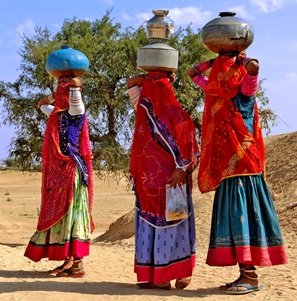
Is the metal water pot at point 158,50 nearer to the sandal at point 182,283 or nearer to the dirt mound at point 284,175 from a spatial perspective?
the sandal at point 182,283

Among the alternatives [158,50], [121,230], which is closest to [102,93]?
[121,230]

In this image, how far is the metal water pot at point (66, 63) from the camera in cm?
691

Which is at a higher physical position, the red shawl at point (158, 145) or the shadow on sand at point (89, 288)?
the red shawl at point (158, 145)

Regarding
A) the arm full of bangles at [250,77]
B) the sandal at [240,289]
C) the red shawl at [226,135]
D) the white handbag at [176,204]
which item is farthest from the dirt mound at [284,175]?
the arm full of bangles at [250,77]

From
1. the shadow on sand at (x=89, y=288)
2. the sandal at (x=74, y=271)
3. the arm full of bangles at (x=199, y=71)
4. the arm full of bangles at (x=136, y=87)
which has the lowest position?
the shadow on sand at (x=89, y=288)

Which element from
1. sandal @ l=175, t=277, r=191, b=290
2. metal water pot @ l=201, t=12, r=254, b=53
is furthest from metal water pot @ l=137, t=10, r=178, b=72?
sandal @ l=175, t=277, r=191, b=290

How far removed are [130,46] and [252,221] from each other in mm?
9506

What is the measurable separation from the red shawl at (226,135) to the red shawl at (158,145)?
187 mm

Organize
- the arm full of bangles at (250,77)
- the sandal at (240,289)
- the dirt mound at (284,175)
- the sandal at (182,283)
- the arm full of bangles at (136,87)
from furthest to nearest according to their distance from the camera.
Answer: the dirt mound at (284,175) < the arm full of bangles at (136,87) < the sandal at (182,283) < the sandal at (240,289) < the arm full of bangles at (250,77)

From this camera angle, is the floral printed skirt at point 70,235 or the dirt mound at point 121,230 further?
the dirt mound at point 121,230

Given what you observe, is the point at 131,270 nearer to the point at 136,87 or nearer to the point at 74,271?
the point at 74,271

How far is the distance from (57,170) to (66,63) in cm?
107

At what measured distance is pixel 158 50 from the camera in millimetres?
6121

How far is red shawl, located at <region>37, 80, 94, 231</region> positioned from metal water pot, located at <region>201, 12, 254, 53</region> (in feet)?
5.59
